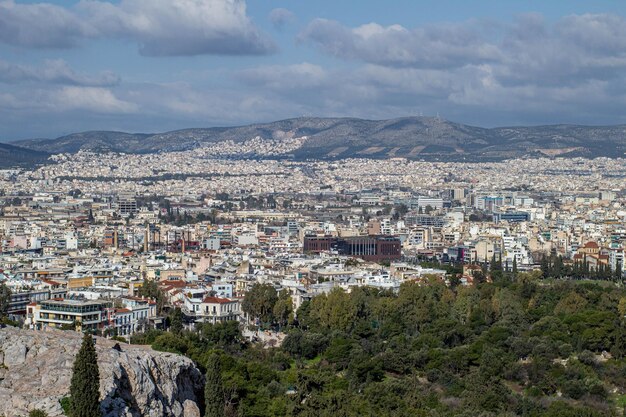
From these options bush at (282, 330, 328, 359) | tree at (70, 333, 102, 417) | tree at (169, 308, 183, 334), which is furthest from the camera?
tree at (169, 308, 183, 334)

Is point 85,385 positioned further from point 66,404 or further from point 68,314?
point 68,314

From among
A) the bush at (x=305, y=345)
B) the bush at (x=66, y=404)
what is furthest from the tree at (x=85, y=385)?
the bush at (x=305, y=345)

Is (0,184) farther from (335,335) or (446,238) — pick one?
(335,335)

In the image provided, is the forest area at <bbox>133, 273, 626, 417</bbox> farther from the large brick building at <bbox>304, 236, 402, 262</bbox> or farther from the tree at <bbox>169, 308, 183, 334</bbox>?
the large brick building at <bbox>304, 236, 402, 262</bbox>

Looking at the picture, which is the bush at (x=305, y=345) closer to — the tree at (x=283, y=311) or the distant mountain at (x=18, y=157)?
the tree at (x=283, y=311)

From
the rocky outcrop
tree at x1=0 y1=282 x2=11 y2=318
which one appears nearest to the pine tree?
the rocky outcrop

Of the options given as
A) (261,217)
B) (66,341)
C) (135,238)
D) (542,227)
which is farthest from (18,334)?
(261,217)
